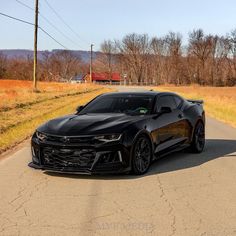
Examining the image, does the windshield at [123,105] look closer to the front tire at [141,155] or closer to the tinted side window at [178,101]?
the front tire at [141,155]

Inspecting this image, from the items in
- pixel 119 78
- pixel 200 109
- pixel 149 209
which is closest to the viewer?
pixel 149 209

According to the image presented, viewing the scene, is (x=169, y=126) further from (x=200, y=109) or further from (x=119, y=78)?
(x=119, y=78)

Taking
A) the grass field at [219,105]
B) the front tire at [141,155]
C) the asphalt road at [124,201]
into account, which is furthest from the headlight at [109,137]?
the grass field at [219,105]

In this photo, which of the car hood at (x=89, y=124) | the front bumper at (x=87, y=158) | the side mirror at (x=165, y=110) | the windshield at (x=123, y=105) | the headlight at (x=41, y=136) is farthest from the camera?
the side mirror at (x=165, y=110)

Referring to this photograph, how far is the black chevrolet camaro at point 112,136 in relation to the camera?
7418mm

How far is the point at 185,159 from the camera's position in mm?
9570

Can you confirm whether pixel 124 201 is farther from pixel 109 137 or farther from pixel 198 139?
pixel 198 139

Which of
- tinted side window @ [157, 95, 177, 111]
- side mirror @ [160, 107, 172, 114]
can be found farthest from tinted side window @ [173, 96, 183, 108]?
side mirror @ [160, 107, 172, 114]

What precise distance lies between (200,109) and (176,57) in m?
122

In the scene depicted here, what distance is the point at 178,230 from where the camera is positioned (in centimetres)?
501

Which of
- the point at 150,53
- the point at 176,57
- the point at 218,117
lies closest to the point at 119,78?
the point at 150,53

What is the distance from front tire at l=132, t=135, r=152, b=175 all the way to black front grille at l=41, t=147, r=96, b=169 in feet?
2.47

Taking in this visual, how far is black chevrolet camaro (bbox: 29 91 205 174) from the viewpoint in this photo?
742cm

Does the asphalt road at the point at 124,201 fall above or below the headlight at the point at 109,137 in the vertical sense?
below
